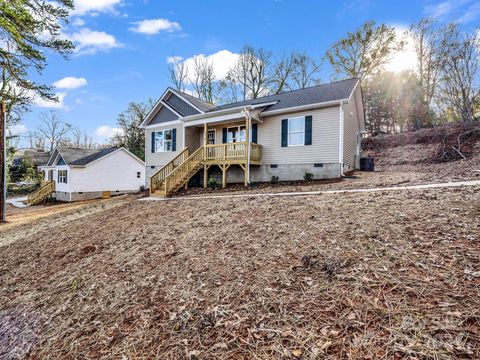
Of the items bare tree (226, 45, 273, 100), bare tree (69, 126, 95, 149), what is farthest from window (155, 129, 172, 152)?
bare tree (69, 126, 95, 149)

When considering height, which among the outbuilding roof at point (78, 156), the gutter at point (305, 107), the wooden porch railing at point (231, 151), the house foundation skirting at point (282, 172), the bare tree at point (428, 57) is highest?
the bare tree at point (428, 57)

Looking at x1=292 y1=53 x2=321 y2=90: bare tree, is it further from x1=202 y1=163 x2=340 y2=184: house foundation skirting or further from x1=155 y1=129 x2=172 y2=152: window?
x1=202 y1=163 x2=340 y2=184: house foundation skirting

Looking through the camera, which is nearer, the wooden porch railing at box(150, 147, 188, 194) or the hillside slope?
the wooden porch railing at box(150, 147, 188, 194)

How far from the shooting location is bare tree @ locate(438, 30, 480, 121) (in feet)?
59.1

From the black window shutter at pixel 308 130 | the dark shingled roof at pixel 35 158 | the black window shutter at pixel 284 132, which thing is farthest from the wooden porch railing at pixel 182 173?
the dark shingled roof at pixel 35 158

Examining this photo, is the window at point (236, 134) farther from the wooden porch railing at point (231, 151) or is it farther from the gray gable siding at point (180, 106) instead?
the gray gable siding at point (180, 106)

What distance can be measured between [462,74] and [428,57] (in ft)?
15.5

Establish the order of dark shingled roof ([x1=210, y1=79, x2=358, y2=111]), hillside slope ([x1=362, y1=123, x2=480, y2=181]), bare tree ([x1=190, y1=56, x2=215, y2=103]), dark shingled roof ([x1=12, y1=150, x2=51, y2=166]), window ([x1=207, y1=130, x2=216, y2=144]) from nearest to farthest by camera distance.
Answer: dark shingled roof ([x1=210, y1=79, x2=358, y2=111]), hillside slope ([x1=362, y1=123, x2=480, y2=181]), window ([x1=207, y1=130, x2=216, y2=144]), bare tree ([x1=190, y1=56, x2=215, y2=103]), dark shingled roof ([x1=12, y1=150, x2=51, y2=166])

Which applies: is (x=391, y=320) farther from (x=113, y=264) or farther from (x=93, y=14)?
(x=93, y=14)

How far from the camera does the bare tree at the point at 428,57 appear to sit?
20.9 meters

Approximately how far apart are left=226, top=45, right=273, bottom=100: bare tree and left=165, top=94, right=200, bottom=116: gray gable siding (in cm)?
1468

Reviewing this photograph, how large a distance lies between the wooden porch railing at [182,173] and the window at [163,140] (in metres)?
3.50

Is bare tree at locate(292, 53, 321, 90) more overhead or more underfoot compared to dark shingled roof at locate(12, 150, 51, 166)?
more overhead

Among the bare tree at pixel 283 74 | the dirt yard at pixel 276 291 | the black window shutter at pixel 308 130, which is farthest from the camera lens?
the bare tree at pixel 283 74
